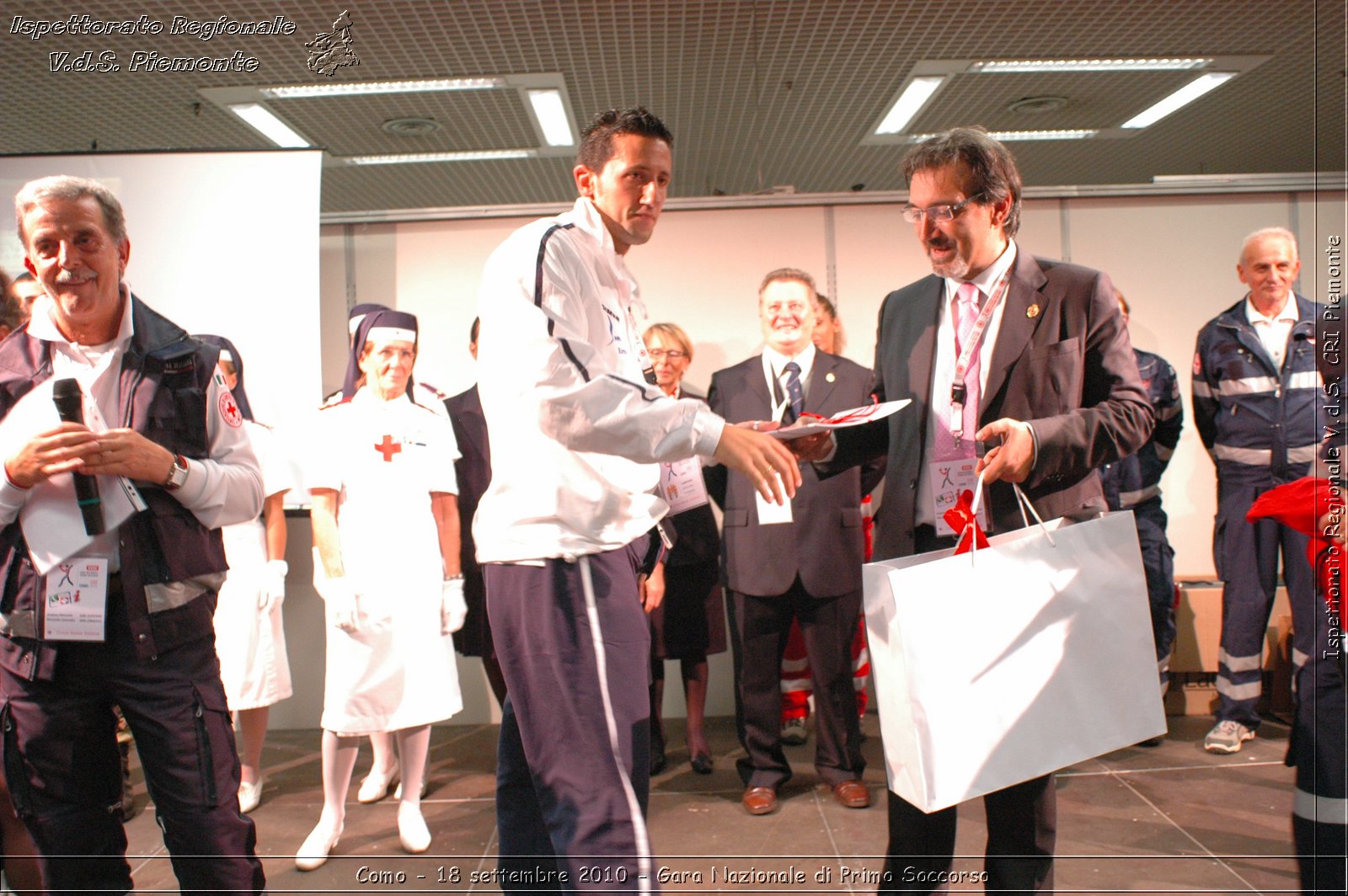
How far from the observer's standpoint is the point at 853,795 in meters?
3.07

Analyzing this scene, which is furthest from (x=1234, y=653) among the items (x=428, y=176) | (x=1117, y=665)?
(x=428, y=176)

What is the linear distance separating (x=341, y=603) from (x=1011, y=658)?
2108 mm

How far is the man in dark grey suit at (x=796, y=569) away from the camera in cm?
318

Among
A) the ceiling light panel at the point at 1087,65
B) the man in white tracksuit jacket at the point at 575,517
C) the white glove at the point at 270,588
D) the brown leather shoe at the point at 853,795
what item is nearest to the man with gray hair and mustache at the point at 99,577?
the man in white tracksuit jacket at the point at 575,517

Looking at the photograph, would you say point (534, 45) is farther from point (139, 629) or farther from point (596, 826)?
point (596, 826)

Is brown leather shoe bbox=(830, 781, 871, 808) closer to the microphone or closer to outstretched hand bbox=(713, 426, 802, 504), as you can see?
outstretched hand bbox=(713, 426, 802, 504)

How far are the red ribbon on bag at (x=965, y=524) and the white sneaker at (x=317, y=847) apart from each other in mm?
2228

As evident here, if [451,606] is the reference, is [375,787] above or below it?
below

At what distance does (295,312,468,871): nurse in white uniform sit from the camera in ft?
9.52

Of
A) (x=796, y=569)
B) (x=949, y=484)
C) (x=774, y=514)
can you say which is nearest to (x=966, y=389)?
(x=949, y=484)

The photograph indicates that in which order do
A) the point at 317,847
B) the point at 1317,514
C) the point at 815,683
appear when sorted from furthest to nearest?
the point at 815,683 → the point at 317,847 → the point at 1317,514

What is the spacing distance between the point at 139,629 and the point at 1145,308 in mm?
4248

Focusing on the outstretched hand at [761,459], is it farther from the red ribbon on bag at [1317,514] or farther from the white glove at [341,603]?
the white glove at [341,603]

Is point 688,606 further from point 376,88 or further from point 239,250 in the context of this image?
point 376,88
